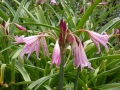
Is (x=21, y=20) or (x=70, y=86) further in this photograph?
(x=21, y=20)

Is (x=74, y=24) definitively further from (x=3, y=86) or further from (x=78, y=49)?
(x=78, y=49)

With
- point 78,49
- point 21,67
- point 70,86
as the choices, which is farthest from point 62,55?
point 21,67

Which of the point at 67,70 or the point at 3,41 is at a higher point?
the point at 3,41

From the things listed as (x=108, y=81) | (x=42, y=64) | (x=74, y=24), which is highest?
(x=74, y=24)

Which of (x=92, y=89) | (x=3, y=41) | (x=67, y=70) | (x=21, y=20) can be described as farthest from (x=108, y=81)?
(x=21, y=20)

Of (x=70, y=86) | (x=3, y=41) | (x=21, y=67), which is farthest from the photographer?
(x=3, y=41)

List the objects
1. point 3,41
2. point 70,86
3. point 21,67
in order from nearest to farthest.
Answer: point 70,86
point 21,67
point 3,41

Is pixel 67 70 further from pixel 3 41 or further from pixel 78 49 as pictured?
pixel 78 49

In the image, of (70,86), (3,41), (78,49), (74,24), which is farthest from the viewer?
(74,24)

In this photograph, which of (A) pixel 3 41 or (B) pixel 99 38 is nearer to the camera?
(B) pixel 99 38
